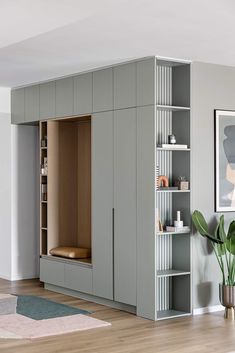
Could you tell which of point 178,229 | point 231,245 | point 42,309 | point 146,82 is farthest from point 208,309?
point 146,82

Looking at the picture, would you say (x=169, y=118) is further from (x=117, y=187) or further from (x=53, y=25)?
(x=53, y=25)

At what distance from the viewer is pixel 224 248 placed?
625cm

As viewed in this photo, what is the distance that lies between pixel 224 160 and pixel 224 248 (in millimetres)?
955

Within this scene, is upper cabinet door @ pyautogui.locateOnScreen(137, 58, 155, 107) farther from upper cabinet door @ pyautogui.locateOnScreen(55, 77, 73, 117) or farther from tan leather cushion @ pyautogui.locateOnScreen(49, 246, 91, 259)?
tan leather cushion @ pyautogui.locateOnScreen(49, 246, 91, 259)

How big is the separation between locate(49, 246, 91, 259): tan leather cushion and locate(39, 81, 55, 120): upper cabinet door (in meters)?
1.63

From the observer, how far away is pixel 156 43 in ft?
17.9

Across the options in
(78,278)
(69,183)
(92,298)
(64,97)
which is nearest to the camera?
(92,298)

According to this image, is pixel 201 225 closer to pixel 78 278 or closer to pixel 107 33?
pixel 78 278

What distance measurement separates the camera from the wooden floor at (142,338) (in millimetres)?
5062

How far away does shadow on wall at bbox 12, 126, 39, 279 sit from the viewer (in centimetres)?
849

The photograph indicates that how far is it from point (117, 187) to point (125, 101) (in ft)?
2.96

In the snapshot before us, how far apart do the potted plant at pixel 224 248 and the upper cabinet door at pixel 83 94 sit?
180 centimetres

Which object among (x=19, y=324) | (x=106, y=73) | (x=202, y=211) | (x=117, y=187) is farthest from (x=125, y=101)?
(x=19, y=324)

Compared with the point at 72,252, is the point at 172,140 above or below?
above
